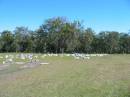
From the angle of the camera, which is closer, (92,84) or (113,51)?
(92,84)

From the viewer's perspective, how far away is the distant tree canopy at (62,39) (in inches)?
3351

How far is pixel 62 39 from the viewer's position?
85.1 m

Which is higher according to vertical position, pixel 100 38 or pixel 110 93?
pixel 100 38

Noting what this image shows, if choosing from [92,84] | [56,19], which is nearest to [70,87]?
[92,84]

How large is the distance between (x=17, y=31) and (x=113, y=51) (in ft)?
102

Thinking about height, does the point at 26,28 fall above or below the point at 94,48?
above

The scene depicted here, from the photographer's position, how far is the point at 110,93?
1241 cm

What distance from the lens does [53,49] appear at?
8994cm

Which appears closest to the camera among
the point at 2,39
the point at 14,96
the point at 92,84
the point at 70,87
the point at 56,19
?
the point at 14,96

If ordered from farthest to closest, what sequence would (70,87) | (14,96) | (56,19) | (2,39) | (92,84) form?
(2,39) < (56,19) < (92,84) < (70,87) < (14,96)

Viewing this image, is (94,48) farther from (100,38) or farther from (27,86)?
(27,86)

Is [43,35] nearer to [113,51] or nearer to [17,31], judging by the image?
[17,31]

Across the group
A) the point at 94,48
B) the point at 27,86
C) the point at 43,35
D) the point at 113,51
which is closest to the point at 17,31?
the point at 43,35

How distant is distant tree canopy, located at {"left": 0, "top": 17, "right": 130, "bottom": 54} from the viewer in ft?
279
